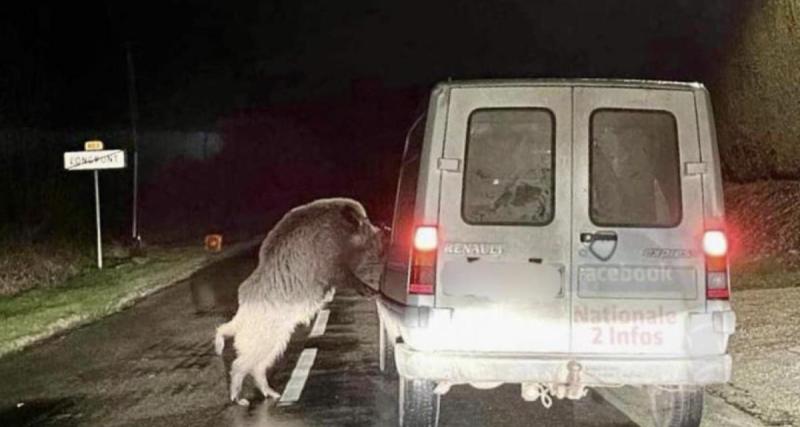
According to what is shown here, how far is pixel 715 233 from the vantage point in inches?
254

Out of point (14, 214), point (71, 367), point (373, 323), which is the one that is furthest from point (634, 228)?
point (14, 214)

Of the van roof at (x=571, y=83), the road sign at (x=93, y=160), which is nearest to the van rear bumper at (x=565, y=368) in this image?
the van roof at (x=571, y=83)

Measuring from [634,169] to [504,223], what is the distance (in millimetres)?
900

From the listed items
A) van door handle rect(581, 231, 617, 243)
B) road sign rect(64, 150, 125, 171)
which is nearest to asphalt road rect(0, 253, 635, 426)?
van door handle rect(581, 231, 617, 243)

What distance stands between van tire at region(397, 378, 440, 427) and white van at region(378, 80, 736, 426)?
1.54 ft

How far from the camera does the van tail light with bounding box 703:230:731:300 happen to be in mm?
6449

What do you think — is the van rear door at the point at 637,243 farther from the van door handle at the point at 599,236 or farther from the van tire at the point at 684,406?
the van tire at the point at 684,406

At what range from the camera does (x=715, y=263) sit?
6.45 meters

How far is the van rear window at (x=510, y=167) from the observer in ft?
21.2

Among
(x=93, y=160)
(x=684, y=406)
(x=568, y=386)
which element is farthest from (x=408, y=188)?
(x=93, y=160)

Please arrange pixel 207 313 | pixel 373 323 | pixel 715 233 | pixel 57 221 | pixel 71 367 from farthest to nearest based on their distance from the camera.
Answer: pixel 57 221, pixel 207 313, pixel 373 323, pixel 71 367, pixel 715 233

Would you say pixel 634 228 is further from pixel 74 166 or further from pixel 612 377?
pixel 74 166

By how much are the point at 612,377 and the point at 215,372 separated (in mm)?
5081

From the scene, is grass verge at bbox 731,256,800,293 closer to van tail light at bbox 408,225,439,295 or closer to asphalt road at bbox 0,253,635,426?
asphalt road at bbox 0,253,635,426
